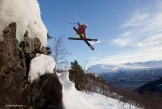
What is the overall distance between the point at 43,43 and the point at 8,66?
2.58 m

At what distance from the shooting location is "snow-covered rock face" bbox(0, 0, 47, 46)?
405 inches

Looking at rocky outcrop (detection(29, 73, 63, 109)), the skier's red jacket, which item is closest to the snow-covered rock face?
rocky outcrop (detection(29, 73, 63, 109))

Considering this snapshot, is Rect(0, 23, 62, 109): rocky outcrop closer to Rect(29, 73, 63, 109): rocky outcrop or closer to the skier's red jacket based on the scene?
Rect(29, 73, 63, 109): rocky outcrop

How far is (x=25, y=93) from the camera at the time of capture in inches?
395

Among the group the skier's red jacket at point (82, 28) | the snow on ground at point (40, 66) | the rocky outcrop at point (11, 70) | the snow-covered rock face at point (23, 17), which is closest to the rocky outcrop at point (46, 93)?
the snow on ground at point (40, 66)

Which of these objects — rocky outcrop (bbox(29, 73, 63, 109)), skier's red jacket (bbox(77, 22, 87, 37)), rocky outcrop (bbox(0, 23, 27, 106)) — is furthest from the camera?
skier's red jacket (bbox(77, 22, 87, 37))

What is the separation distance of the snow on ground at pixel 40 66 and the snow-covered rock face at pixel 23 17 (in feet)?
2.86

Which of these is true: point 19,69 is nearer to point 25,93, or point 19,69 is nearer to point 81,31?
point 25,93

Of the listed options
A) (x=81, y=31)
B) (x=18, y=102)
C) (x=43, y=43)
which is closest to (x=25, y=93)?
(x=18, y=102)

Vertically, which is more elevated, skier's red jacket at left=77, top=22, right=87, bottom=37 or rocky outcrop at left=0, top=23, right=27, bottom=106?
skier's red jacket at left=77, top=22, right=87, bottom=37

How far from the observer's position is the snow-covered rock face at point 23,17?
10.3m

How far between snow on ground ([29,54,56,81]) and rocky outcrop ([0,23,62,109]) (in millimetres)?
149

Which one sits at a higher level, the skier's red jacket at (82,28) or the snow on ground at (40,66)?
the skier's red jacket at (82,28)

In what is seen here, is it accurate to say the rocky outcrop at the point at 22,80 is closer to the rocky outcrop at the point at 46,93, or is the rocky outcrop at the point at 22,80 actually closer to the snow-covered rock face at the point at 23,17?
the rocky outcrop at the point at 46,93
